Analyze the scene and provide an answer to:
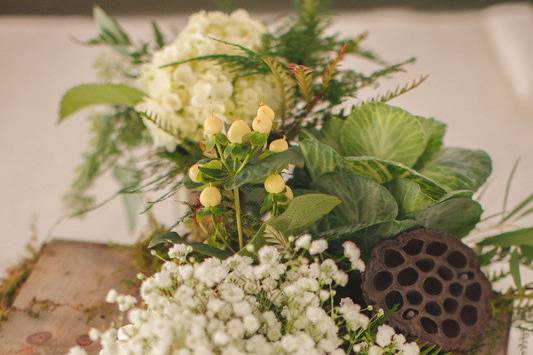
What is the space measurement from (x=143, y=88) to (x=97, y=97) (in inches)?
2.6

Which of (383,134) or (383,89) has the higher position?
(383,134)

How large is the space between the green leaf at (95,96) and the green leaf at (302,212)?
1.12 feet

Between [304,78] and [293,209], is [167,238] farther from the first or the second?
[304,78]

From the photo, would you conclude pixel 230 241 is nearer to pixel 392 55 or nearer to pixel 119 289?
pixel 119 289

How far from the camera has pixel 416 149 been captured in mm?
804

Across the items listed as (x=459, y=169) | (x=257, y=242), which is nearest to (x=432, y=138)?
(x=459, y=169)

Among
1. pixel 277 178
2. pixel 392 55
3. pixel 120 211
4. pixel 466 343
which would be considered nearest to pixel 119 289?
pixel 277 178

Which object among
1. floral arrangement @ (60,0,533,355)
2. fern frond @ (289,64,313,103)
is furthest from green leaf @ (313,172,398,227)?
fern frond @ (289,64,313,103)

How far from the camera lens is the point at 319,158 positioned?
2.45 feet

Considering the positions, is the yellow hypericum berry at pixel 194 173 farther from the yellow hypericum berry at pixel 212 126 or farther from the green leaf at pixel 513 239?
the green leaf at pixel 513 239

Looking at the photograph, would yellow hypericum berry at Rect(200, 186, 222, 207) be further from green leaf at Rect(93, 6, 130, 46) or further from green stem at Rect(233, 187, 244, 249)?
green leaf at Rect(93, 6, 130, 46)

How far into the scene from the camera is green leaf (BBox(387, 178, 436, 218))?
73cm

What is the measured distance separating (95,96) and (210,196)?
338 millimetres

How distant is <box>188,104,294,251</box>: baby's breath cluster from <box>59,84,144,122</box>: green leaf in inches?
10.5
